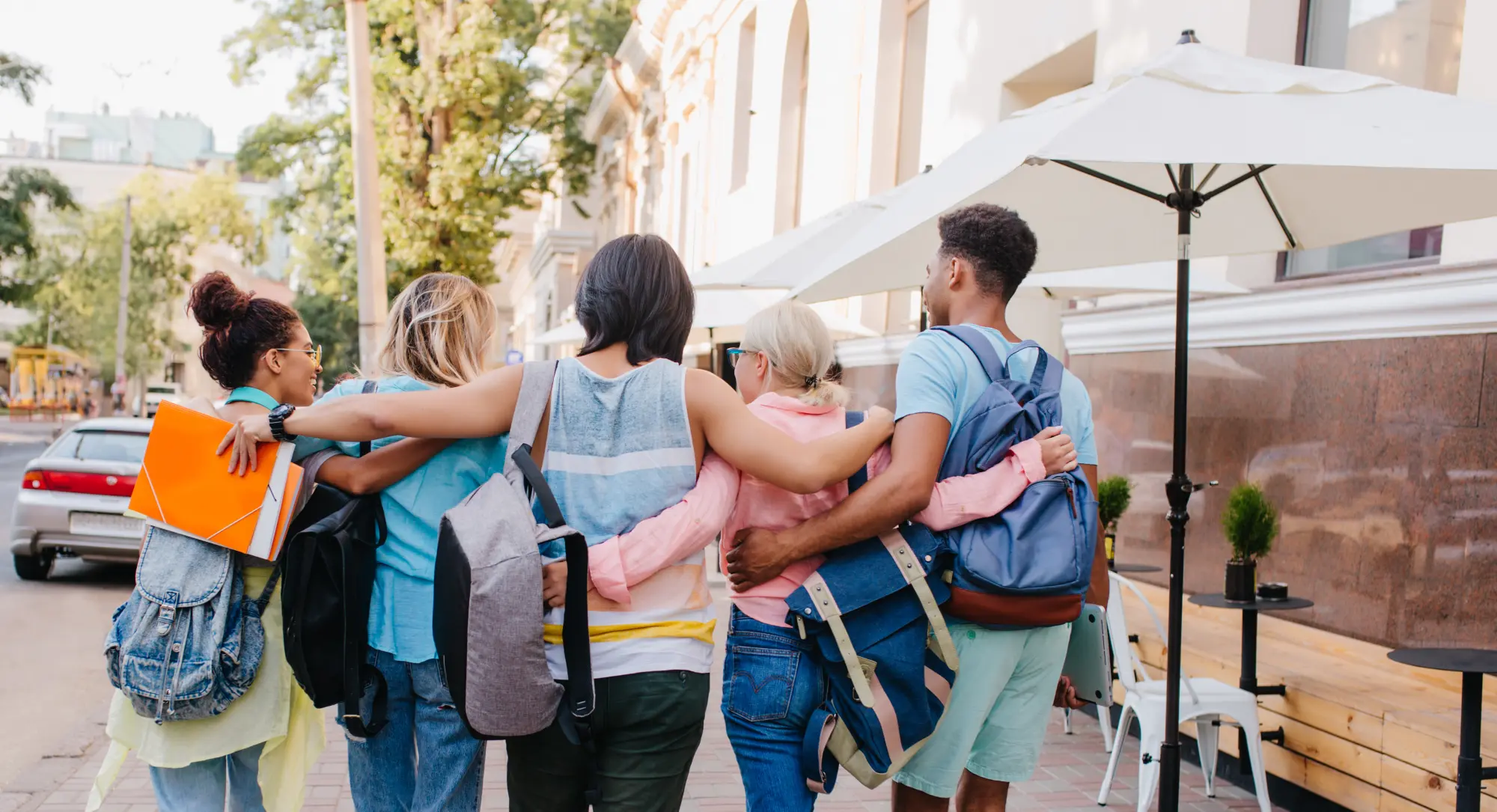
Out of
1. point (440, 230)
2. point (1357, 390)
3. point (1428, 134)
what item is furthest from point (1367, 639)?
point (440, 230)

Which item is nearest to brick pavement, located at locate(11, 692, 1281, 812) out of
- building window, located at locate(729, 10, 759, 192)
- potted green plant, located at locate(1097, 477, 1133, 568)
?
potted green plant, located at locate(1097, 477, 1133, 568)

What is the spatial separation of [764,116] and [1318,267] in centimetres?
1235

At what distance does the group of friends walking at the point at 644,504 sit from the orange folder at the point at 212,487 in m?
0.07

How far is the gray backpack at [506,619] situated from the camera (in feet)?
7.82

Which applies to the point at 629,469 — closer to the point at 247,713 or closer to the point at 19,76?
the point at 247,713

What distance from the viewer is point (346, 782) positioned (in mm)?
5344

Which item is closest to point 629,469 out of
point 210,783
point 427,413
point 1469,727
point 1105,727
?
point 427,413

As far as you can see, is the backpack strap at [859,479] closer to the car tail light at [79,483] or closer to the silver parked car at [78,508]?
the silver parked car at [78,508]

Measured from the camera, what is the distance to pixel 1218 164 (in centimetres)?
387

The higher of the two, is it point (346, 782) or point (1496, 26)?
point (1496, 26)

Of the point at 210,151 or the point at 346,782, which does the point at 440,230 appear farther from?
the point at 210,151

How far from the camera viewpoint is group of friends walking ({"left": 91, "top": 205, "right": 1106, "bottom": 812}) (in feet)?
8.34

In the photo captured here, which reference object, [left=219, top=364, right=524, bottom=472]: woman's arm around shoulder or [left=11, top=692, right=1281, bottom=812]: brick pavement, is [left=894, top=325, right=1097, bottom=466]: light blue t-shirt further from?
[left=11, top=692, right=1281, bottom=812]: brick pavement

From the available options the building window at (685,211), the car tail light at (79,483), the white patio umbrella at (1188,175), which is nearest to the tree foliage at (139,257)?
the building window at (685,211)
